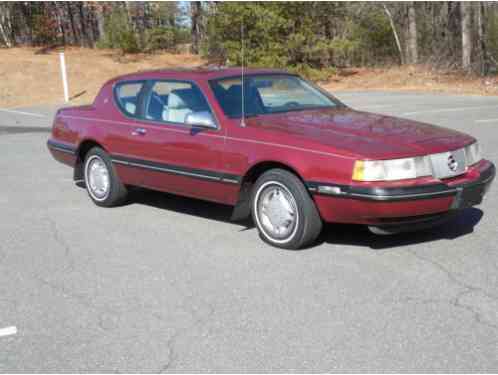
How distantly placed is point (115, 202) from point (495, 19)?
1007 inches

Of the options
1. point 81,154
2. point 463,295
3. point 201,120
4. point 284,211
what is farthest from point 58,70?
point 463,295

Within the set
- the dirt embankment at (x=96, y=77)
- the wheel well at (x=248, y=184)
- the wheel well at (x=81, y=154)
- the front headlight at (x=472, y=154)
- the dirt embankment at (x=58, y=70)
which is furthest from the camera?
the dirt embankment at (x=58, y=70)

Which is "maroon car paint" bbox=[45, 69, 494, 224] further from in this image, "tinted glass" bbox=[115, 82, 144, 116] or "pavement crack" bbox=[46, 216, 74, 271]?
"pavement crack" bbox=[46, 216, 74, 271]

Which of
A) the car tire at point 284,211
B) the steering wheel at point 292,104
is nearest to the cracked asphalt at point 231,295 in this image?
the car tire at point 284,211

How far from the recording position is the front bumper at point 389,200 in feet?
17.3

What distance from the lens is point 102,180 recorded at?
784cm

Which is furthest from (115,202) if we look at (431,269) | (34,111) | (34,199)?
(34,111)

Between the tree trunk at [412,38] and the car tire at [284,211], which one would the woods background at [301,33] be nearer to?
the tree trunk at [412,38]

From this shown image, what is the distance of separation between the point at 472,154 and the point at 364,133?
97cm

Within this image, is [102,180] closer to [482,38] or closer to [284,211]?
[284,211]

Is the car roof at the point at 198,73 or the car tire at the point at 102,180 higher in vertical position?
the car roof at the point at 198,73

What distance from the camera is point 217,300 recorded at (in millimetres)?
4750

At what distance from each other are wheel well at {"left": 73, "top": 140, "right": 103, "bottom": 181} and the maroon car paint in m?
0.07

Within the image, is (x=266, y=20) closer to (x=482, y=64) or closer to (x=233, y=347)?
(x=482, y=64)
